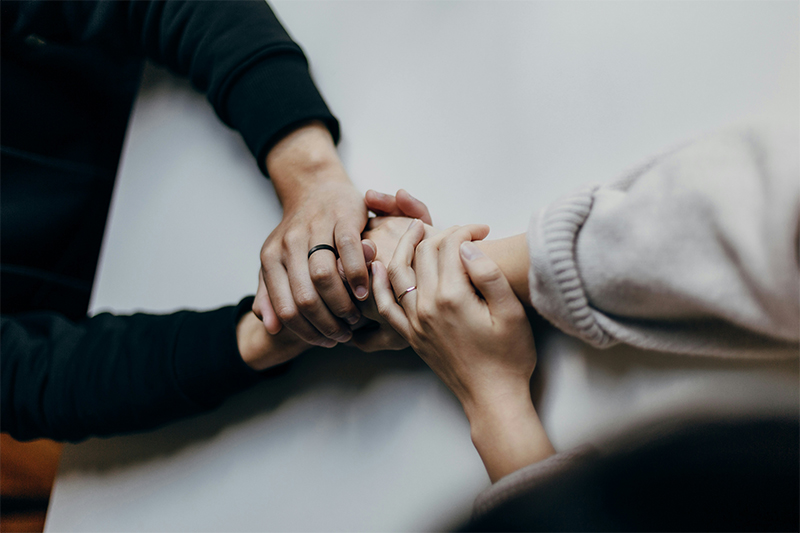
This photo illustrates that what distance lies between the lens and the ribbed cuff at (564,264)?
394 mm

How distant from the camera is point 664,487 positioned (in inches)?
9.3

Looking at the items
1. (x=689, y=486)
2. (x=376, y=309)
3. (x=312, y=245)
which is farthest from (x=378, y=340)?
(x=689, y=486)

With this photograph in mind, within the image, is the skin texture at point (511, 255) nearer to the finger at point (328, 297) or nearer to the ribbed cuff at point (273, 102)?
the finger at point (328, 297)

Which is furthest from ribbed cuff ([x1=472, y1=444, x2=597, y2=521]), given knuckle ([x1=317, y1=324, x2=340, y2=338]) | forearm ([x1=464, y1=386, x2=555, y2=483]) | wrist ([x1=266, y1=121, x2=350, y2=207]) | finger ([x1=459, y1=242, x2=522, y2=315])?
wrist ([x1=266, y1=121, x2=350, y2=207])

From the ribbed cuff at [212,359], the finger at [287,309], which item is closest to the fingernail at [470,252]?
the finger at [287,309]

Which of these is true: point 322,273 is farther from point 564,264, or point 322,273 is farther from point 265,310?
point 564,264

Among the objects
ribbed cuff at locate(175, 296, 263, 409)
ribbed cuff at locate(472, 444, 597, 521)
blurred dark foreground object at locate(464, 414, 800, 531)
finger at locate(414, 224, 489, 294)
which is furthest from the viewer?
ribbed cuff at locate(175, 296, 263, 409)

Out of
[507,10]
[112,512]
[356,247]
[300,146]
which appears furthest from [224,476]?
[507,10]

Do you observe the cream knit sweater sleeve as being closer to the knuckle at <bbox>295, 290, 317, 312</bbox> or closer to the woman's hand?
the woman's hand

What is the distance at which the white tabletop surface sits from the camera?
1.56 feet

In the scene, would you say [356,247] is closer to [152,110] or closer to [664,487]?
[664,487]

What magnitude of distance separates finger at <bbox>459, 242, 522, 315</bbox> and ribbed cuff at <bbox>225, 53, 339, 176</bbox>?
31cm

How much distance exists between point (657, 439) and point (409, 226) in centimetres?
36

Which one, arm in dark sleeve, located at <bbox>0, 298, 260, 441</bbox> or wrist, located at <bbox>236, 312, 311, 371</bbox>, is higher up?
wrist, located at <bbox>236, 312, 311, 371</bbox>
